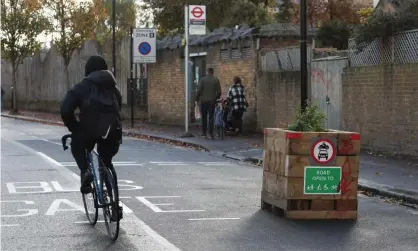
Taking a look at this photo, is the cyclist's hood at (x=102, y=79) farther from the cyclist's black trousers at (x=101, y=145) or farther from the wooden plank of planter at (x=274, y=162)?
the wooden plank of planter at (x=274, y=162)

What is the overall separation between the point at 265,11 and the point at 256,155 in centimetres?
3370

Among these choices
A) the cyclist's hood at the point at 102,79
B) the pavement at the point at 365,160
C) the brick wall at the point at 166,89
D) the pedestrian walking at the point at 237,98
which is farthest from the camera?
the brick wall at the point at 166,89

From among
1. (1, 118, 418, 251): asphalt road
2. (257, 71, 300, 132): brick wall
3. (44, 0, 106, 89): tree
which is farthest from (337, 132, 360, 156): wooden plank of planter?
(44, 0, 106, 89): tree

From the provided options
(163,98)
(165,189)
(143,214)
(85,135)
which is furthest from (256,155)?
(163,98)

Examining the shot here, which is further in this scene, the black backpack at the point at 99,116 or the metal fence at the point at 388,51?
the metal fence at the point at 388,51

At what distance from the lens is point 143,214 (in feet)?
30.7

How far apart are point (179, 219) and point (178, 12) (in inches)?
1792

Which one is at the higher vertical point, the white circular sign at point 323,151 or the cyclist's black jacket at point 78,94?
the cyclist's black jacket at point 78,94

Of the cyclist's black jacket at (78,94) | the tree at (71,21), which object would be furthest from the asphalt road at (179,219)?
the tree at (71,21)

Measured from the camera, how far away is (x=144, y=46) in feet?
89.1

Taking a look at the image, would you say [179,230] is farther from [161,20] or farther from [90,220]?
[161,20]

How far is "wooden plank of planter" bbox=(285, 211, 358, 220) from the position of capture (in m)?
9.10

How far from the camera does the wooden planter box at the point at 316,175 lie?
9.09 m

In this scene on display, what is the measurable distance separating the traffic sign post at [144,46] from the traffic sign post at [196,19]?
4508mm
